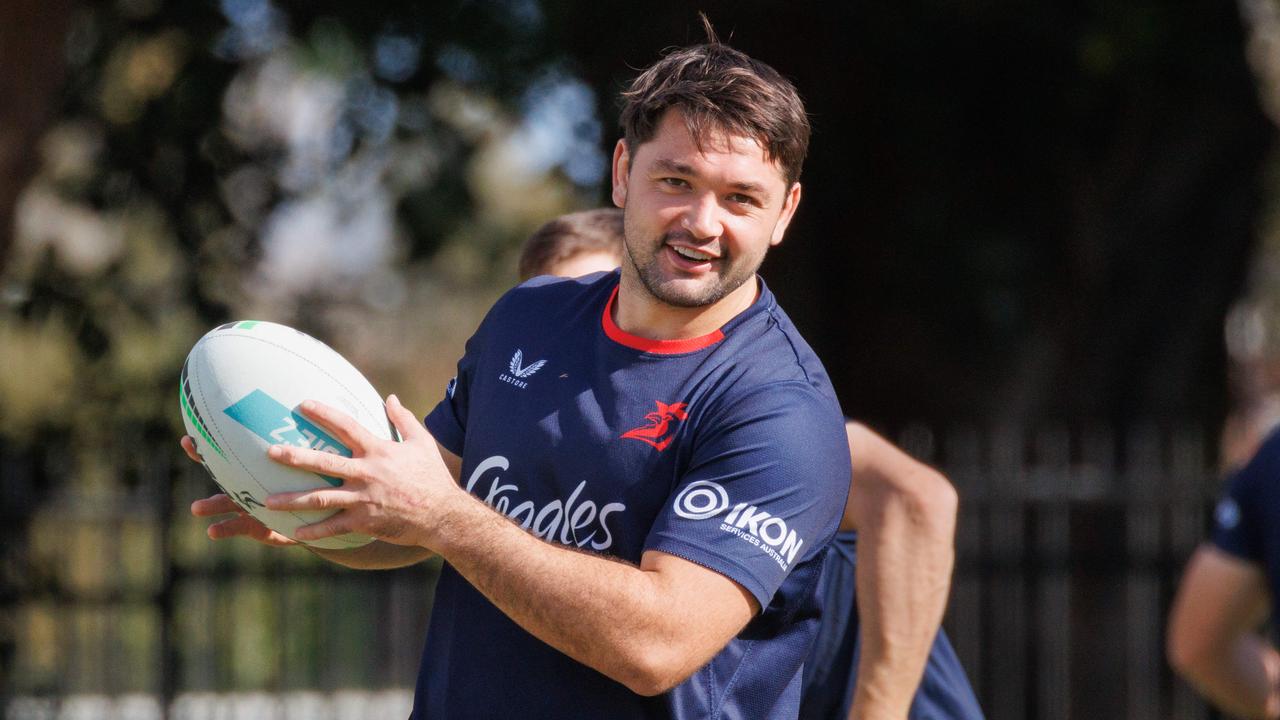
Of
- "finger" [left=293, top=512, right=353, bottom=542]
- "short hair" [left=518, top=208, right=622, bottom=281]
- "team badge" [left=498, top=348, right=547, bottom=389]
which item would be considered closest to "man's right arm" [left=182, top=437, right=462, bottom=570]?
"team badge" [left=498, top=348, right=547, bottom=389]

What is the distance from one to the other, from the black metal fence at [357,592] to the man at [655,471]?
5.91 metres

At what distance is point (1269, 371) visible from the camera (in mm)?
17891

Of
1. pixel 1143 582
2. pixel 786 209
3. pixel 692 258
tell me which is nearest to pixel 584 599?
pixel 692 258

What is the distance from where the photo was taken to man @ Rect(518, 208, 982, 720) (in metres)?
3.35

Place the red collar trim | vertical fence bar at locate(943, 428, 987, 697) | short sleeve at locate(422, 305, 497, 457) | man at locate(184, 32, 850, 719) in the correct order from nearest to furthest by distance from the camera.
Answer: man at locate(184, 32, 850, 719)
the red collar trim
short sleeve at locate(422, 305, 497, 457)
vertical fence bar at locate(943, 428, 987, 697)

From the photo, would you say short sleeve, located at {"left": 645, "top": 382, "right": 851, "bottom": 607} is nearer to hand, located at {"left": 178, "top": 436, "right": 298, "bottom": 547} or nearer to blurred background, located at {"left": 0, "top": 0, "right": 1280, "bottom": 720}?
hand, located at {"left": 178, "top": 436, "right": 298, "bottom": 547}

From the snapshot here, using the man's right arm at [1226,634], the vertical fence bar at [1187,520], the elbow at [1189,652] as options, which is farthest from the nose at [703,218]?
the vertical fence bar at [1187,520]

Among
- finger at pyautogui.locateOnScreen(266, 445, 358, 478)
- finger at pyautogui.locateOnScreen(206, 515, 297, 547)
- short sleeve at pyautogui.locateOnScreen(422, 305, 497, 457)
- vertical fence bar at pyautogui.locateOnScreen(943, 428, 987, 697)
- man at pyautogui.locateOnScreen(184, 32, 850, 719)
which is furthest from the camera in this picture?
vertical fence bar at pyautogui.locateOnScreen(943, 428, 987, 697)

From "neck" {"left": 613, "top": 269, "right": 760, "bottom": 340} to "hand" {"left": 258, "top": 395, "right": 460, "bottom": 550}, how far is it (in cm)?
57

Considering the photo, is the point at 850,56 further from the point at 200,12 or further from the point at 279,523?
the point at 279,523

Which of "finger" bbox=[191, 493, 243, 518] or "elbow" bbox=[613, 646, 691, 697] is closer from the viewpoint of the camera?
"elbow" bbox=[613, 646, 691, 697]

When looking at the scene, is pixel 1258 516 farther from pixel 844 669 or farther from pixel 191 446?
pixel 191 446

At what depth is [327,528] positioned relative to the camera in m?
2.40

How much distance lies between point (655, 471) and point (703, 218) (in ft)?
1.63
